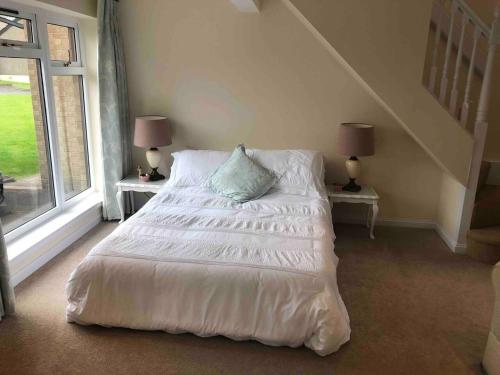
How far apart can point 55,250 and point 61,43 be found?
1.93 meters

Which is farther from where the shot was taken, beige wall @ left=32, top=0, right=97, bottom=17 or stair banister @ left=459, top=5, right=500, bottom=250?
beige wall @ left=32, top=0, right=97, bottom=17

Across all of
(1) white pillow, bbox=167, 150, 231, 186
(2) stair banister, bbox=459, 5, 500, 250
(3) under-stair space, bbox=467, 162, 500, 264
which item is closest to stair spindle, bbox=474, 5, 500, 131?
(2) stair banister, bbox=459, 5, 500, 250

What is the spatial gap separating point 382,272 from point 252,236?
1.24 m

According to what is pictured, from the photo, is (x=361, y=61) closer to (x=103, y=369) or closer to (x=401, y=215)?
(x=401, y=215)

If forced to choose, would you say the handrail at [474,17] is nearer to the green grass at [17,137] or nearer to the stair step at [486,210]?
the stair step at [486,210]

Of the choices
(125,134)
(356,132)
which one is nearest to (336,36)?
(356,132)

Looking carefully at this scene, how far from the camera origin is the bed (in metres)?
2.26

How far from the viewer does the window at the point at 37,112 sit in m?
3.16

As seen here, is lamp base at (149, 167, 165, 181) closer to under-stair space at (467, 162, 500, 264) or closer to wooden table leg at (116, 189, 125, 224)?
wooden table leg at (116, 189, 125, 224)

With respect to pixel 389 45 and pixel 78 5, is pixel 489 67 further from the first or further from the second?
pixel 78 5

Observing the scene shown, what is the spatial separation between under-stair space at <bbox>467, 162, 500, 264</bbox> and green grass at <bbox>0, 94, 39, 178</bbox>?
3.85m

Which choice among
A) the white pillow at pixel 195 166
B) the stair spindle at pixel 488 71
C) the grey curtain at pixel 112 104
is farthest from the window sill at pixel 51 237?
the stair spindle at pixel 488 71

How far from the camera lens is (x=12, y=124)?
3.24 m

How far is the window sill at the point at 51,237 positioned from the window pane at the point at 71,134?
0.70 ft
